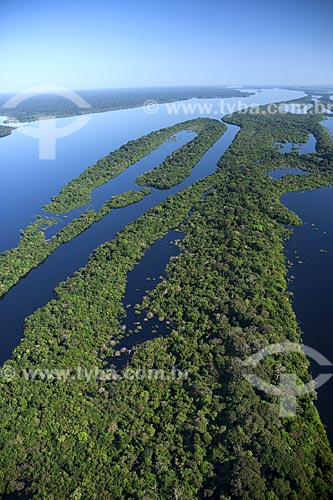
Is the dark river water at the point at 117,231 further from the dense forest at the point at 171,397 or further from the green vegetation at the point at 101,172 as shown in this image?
the green vegetation at the point at 101,172

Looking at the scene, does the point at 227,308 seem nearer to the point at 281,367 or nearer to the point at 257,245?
the point at 281,367

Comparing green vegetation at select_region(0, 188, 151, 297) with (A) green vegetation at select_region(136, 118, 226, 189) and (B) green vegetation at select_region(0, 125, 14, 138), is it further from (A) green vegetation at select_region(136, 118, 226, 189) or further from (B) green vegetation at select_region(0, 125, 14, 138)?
(B) green vegetation at select_region(0, 125, 14, 138)

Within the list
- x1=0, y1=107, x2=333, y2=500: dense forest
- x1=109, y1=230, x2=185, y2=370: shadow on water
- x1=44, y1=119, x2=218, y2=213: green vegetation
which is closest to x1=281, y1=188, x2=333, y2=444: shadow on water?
x1=0, y1=107, x2=333, y2=500: dense forest

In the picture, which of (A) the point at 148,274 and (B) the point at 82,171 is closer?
(A) the point at 148,274

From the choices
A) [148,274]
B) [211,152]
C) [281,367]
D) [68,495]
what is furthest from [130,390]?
[211,152]

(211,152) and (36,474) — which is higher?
(211,152)

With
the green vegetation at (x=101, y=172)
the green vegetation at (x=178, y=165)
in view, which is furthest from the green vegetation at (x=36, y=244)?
the green vegetation at (x=178, y=165)

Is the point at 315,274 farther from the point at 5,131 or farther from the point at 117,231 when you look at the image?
the point at 5,131
